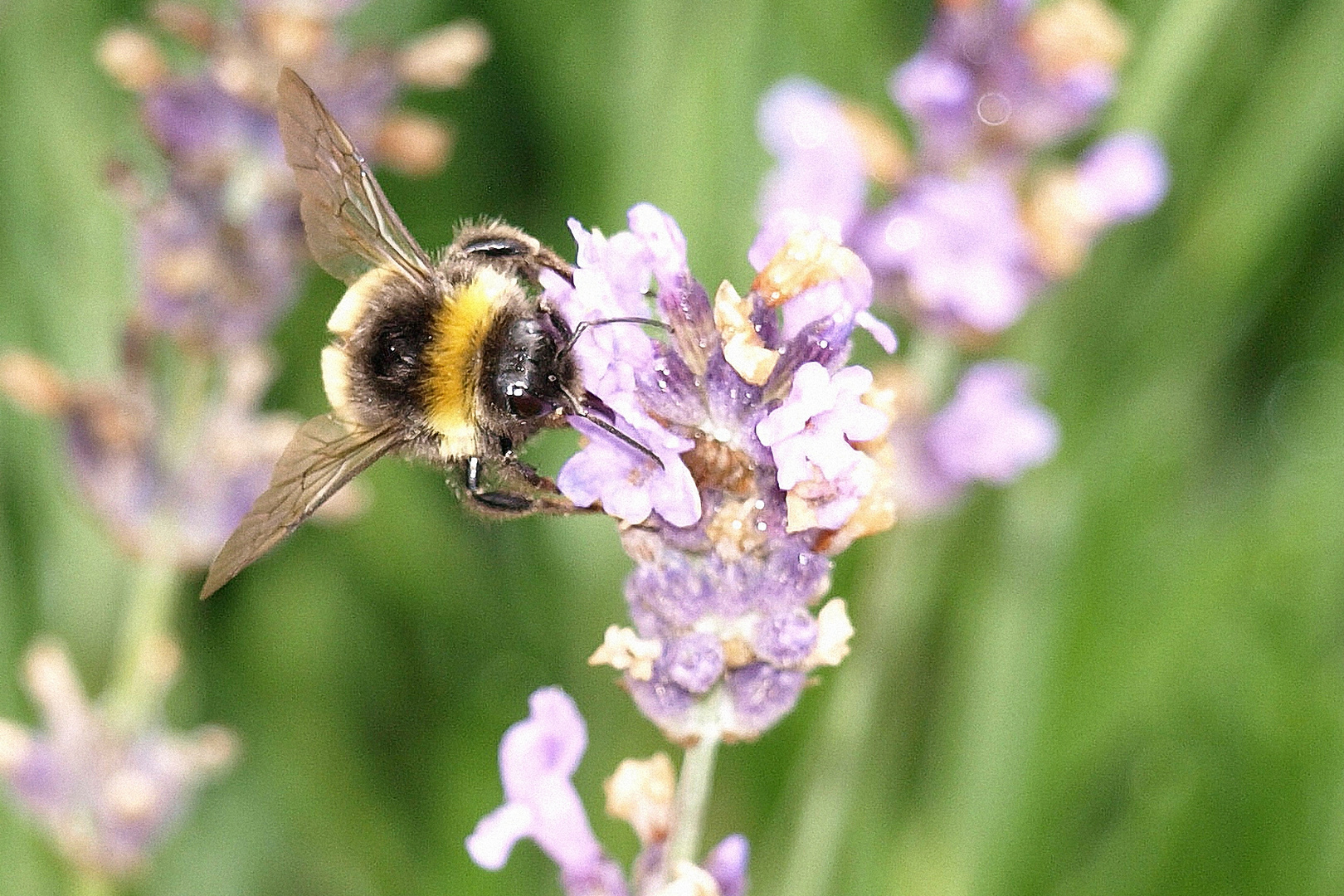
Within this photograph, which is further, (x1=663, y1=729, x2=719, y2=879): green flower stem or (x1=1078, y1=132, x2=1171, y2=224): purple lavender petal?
(x1=1078, y1=132, x2=1171, y2=224): purple lavender petal

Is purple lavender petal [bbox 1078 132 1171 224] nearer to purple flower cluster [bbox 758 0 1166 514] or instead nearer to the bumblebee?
purple flower cluster [bbox 758 0 1166 514]

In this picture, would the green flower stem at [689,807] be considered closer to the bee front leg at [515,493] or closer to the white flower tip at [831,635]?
the white flower tip at [831,635]

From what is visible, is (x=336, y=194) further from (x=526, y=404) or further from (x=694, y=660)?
(x=694, y=660)

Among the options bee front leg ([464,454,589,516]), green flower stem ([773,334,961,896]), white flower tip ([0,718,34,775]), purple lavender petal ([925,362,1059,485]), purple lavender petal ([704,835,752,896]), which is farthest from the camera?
purple lavender petal ([925,362,1059,485])

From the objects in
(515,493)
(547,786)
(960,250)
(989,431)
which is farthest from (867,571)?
(547,786)

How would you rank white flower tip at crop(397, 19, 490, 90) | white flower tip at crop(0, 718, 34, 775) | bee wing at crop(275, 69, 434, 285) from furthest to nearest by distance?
white flower tip at crop(397, 19, 490, 90) → white flower tip at crop(0, 718, 34, 775) → bee wing at crop(275, 69, 434, 285)

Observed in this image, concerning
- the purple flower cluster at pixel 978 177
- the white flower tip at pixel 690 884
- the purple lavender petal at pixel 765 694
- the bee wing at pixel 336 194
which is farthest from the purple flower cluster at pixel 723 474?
the purple flower cluster at pixel 978 177

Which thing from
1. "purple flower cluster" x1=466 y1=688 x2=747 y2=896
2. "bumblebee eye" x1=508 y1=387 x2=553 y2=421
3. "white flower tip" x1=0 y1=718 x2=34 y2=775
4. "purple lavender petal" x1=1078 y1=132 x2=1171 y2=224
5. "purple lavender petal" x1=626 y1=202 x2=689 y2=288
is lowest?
"purple flower cluster" x1=466 y1=688 x2=747 y2=896

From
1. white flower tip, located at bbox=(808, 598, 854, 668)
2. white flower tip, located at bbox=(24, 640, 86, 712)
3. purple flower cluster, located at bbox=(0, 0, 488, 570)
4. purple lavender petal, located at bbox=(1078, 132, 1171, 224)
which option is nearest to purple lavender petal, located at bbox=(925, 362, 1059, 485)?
purple lavender petal, located at bbox=(1078, 132, 1171, 224)
